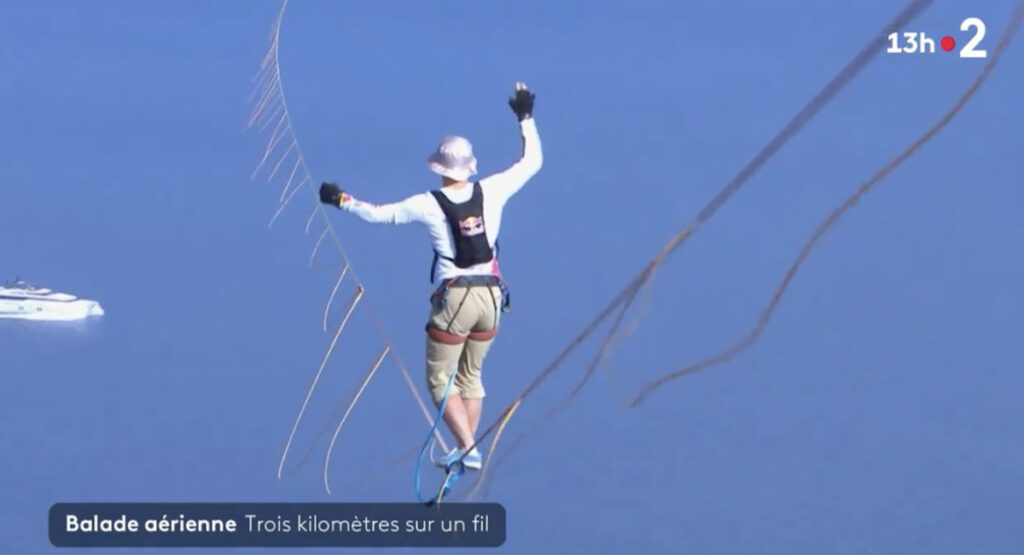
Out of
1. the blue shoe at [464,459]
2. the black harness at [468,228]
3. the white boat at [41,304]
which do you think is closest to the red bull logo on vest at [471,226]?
the black harness at [468,228]

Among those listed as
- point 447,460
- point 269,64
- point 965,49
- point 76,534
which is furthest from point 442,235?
point 965,49

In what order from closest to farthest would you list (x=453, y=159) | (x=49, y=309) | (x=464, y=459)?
(x=453, y=159) → (x=464, y=459) → (x=49, y=309)

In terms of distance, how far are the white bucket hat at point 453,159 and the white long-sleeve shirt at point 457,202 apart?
7 cm

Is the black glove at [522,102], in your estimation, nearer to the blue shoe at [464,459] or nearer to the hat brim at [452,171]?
the hat brim at [452,171]

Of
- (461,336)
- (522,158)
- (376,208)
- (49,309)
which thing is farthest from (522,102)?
(49,309)

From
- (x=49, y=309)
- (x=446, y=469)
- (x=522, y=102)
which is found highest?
(x=49, y=309)

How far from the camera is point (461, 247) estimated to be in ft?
21.1

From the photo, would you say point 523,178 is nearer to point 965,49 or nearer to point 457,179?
point 457,179

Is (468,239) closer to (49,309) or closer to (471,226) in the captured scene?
(471,226)

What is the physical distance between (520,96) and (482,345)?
0.80 m

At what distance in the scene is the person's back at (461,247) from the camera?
20.8ft

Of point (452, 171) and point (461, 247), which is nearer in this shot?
point (452, 171)

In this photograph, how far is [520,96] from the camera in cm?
649

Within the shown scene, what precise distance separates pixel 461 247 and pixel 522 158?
32cm
